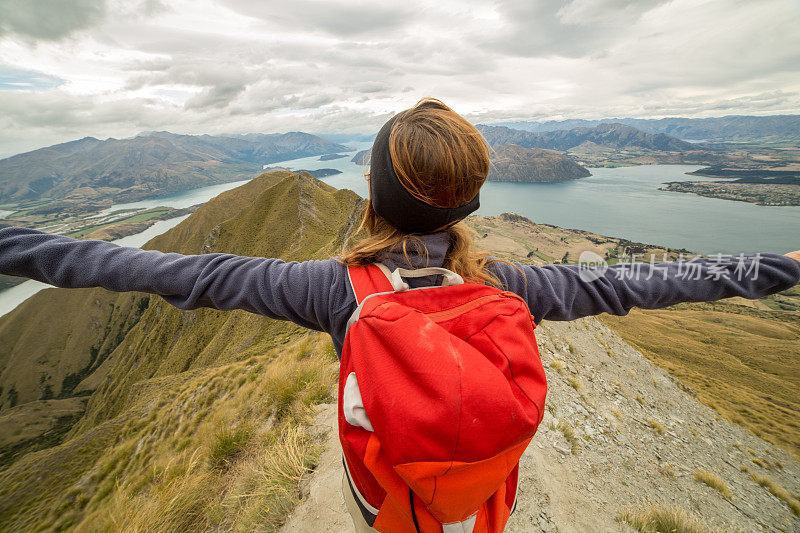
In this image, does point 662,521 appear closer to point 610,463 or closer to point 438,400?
point 610,463

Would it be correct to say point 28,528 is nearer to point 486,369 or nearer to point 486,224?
point 486,369

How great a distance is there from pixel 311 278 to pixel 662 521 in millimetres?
6327

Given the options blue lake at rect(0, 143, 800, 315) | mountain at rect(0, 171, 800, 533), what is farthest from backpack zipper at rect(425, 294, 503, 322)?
blue lake at rect(0, 143, 800, 315)

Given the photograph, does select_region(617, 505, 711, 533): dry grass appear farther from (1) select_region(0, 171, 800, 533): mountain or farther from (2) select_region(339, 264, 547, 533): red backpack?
(2) select_region(339, 264, 547, 533): red backpack

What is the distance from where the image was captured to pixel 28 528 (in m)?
6.63

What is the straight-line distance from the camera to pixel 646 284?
218 centimetres

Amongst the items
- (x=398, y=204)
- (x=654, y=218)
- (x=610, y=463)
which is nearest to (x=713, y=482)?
(x=610, y=463)

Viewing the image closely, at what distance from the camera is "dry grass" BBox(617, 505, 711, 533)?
4.12m

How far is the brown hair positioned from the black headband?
0.04m

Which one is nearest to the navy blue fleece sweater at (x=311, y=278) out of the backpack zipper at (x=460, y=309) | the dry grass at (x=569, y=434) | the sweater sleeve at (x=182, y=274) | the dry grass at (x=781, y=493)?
the sweater sleeve at (x=182, y=274)

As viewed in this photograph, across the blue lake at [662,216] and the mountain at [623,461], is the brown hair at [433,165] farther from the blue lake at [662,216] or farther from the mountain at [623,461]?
the blue lake at [662,216]

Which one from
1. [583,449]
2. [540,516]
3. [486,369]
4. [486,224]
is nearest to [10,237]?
[486,369]

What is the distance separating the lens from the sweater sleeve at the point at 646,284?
2.17 metres

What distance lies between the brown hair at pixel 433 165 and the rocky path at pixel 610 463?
3.87m
